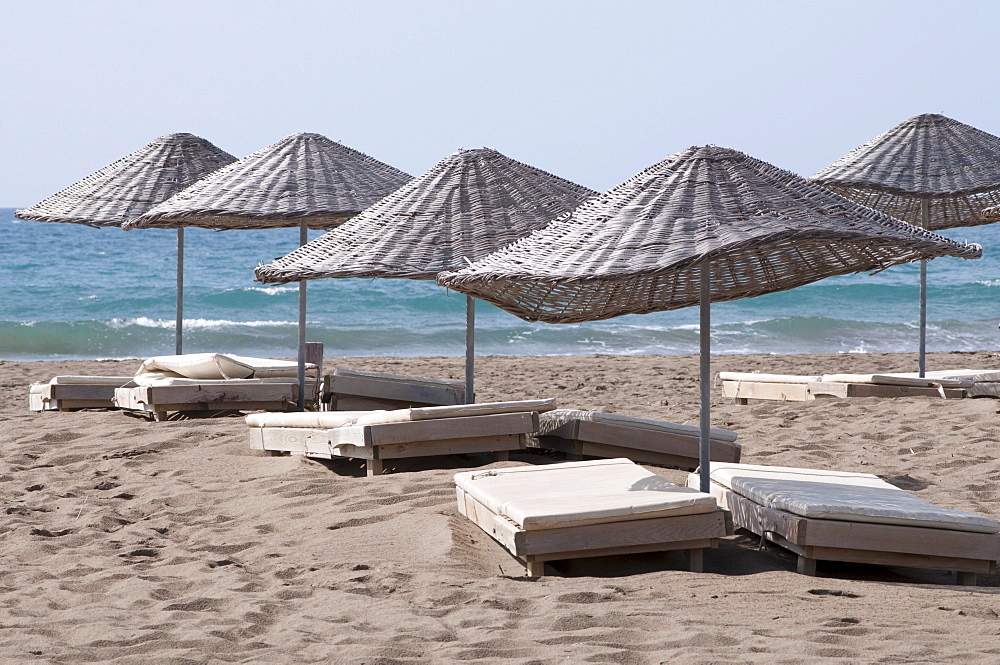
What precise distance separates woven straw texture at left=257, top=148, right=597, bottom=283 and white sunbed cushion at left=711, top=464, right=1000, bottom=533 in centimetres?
203

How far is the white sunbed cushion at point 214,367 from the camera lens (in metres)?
8.05

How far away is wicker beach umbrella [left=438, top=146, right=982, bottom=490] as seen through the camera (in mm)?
3844

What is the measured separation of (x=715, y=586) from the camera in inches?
153

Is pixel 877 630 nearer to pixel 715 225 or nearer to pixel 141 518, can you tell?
pixel 715 225

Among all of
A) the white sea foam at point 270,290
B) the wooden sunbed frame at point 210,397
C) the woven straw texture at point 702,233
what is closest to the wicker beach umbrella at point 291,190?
the wooden sunbed frame at point 210,397

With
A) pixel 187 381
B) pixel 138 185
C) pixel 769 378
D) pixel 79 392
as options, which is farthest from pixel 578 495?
pixel 138 185

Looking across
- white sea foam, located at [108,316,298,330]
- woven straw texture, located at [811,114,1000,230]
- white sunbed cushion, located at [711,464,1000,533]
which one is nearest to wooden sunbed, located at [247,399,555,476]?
white sunbed cushion, located at [711,464,1000,533]

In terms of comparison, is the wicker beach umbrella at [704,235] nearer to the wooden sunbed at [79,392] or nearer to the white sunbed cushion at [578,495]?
the white sunbed cushion at [578,495]

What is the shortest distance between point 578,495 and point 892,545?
1250 mm

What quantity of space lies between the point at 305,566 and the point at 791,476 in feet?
7.48

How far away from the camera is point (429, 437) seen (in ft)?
18.9

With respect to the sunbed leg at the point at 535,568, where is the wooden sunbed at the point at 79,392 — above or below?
above

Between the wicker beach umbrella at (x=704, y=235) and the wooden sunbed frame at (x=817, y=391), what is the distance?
172 inches

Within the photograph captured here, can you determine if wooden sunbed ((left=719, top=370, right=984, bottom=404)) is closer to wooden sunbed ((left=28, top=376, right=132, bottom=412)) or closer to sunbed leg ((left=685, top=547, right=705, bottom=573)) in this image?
sunbed leg ((left=685, top=547, right=705, bottom=573))
